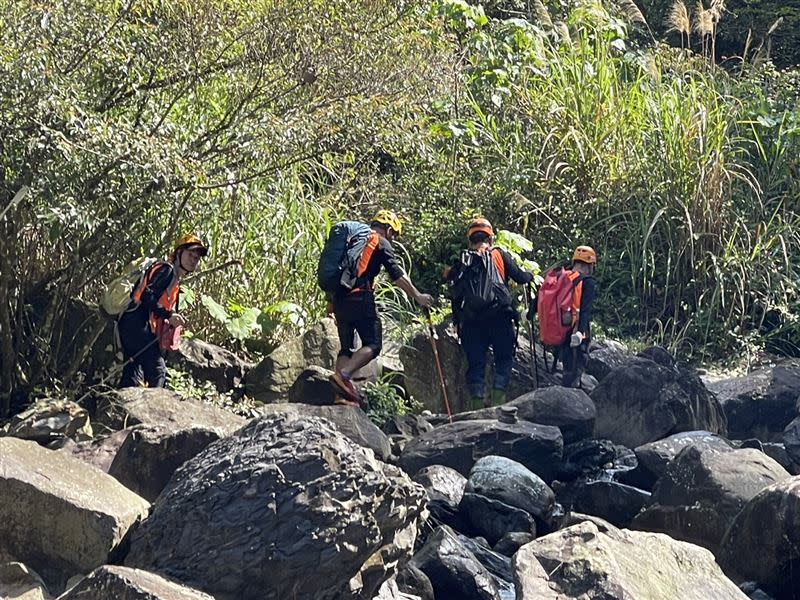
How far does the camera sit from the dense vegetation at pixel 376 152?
316 inches

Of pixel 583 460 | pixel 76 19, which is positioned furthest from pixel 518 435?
pixel 76 19

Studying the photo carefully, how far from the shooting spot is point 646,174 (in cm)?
1359

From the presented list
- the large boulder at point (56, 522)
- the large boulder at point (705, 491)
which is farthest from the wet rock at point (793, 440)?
the large boulder at point (56, 522)

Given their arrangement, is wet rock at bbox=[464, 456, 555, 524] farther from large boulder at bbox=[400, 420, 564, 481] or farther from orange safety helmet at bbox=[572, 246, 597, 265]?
orange safety helmet at bbox=[572, 246, 597, 265]

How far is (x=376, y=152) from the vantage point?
1268 centimetres

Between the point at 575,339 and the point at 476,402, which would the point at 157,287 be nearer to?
the point at 476,402

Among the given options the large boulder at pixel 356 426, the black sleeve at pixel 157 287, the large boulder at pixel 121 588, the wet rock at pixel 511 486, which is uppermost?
the large boulder at pixel 121 588

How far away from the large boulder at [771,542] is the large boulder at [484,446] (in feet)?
6.23

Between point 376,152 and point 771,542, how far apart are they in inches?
264

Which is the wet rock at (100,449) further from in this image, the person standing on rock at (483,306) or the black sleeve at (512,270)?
the black sleeve at (512,270)

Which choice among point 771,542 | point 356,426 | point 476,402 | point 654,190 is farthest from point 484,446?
point 654,190

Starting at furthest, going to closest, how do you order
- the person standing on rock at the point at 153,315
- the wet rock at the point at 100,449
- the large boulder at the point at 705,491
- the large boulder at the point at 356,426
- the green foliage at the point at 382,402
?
the green foliage at the point at 382,402
the person standing on rock at the point at 153,315
the large boulder at the point at 356,426
the large boulder at the point at 705,491
the wet rock at the point at 100,449

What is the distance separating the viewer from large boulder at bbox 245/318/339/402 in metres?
9.98

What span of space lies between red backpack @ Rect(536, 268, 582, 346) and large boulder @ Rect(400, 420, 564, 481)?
171 cm
